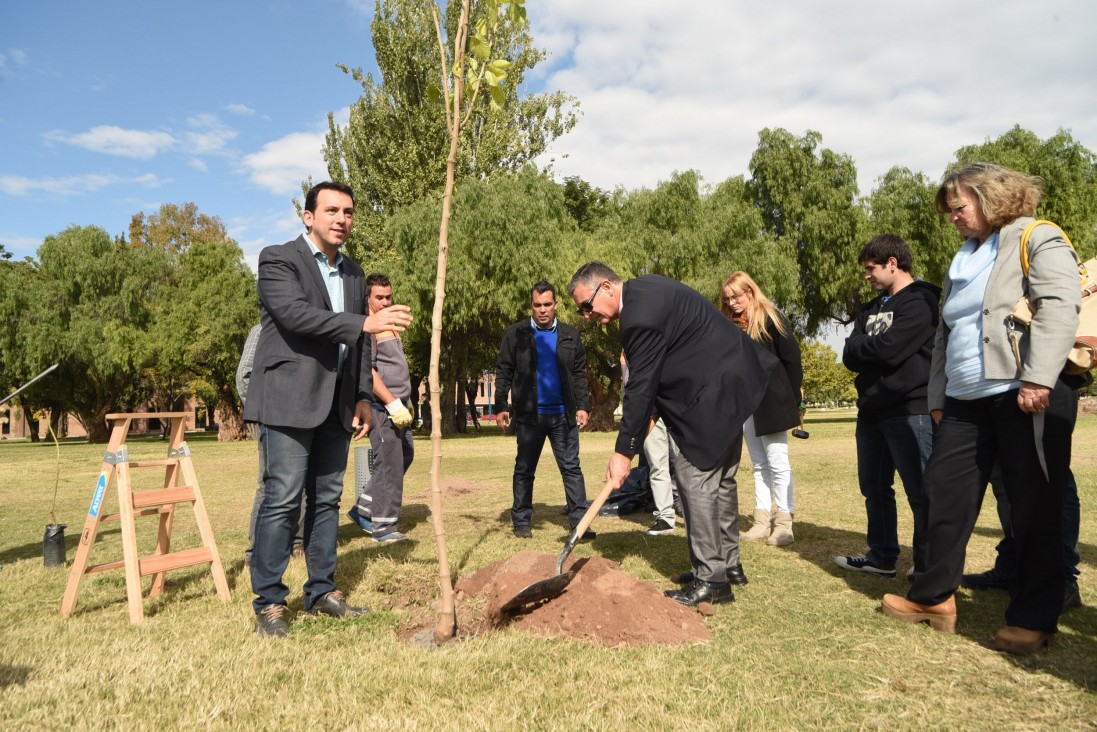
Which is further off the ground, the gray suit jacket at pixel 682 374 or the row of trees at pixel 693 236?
the row of trees at pixel 693 236

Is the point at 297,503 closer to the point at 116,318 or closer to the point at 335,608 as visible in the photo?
the point at 335,608

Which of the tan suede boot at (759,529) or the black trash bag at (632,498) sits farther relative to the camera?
the black trash bag at (632,498)

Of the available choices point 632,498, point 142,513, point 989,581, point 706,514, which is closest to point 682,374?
point 706,514

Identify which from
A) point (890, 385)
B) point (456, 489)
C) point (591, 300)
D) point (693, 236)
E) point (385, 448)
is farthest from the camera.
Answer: point (693, 236)

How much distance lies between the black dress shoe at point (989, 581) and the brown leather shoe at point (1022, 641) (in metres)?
1.24

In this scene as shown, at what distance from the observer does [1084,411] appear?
51.6 metres

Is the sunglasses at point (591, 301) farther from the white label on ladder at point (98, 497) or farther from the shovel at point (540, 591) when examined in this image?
the white label on ladder at point (98, 497)

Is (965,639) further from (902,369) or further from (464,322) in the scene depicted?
(464,322)

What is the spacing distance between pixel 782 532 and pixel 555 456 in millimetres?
2112

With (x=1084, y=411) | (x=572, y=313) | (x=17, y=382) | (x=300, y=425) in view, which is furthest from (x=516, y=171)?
(x=1084, y=411)

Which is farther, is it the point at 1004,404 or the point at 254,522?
the point at 254,522

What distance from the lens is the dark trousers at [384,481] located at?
6754 mm

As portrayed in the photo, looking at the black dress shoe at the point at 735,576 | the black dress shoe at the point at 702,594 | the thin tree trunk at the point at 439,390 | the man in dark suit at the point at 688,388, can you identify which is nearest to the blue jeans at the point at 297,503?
the thin tree trunk at the point at 439,390

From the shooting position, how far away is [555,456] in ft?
23.0
